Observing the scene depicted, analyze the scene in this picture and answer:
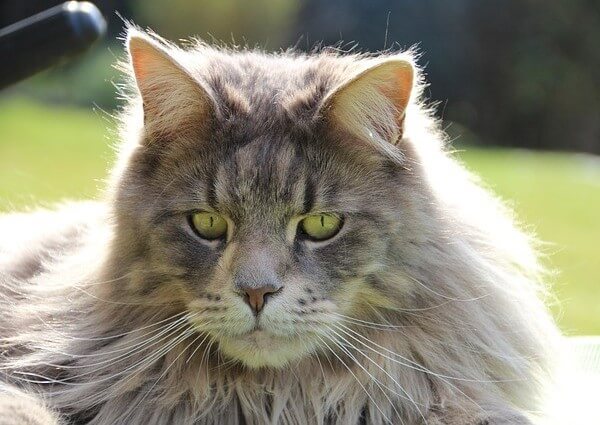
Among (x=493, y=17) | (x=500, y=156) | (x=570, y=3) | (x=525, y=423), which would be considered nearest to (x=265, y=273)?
(x=525, y=423)

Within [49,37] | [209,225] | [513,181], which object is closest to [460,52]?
[513,181]

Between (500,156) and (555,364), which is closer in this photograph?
(555,364)

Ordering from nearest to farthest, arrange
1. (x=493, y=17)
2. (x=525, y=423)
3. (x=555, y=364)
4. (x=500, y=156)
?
1. (x=525, y=423)
2. (x=555, y=364)
3. (x=500, y=156)
4. (x=493, y=17)

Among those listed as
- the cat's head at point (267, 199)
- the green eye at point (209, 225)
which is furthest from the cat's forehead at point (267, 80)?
the green eye at point (209, 225)

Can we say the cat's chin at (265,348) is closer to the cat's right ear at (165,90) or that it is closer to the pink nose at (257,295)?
the pink nose at (257,295)

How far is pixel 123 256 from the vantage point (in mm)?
2014

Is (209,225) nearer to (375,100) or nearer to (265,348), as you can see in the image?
(265,348)

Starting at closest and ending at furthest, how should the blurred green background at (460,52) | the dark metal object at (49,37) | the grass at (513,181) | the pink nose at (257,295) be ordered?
1. the pink nose at (257,295)
2. the dark metal object at (49,37)
3. the grass at (513,181)
4. the blurred green background at (460,52)

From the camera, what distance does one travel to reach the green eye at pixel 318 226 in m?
1.85

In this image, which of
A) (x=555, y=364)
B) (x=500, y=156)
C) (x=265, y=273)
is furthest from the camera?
(x=500, y=156)

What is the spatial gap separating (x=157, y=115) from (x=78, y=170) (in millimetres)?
5069

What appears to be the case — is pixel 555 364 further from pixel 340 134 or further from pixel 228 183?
→ pixel 228 183

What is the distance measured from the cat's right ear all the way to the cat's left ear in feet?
0.90

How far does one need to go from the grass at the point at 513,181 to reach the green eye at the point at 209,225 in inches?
55.2
